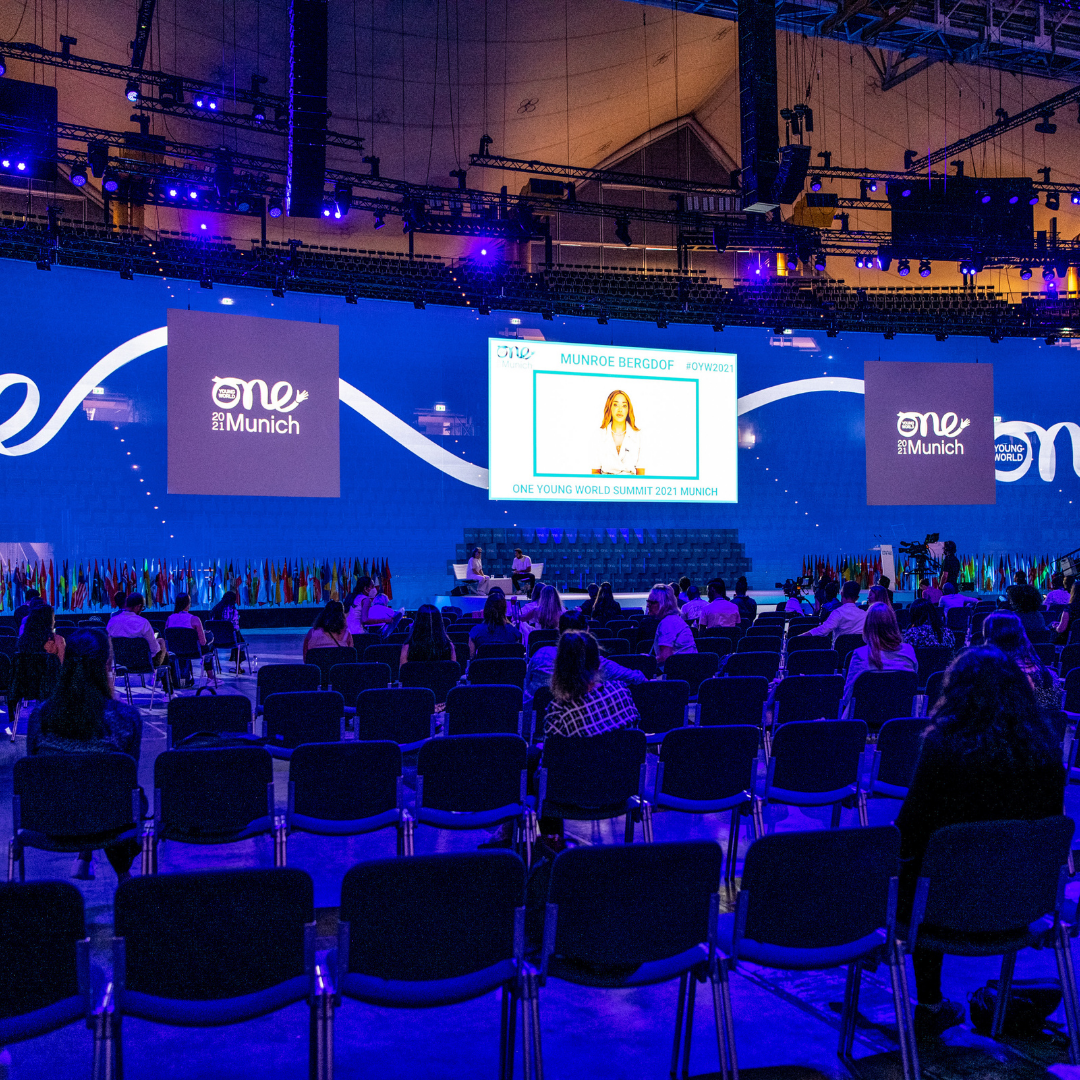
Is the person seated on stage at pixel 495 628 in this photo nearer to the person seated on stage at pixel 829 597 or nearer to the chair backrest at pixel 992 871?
the person seated on stage at pixel 829 597

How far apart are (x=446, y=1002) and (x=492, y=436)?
586 inches

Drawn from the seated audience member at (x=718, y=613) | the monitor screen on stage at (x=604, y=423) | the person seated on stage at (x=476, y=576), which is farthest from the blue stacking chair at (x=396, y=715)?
the monitor screen on stage at (x=604, y=423)

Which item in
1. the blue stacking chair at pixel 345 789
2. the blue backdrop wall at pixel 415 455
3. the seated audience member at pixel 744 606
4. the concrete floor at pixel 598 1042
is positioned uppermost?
the blue backdrop wall at pixel 415 455

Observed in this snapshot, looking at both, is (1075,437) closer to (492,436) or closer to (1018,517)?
(1018,517)

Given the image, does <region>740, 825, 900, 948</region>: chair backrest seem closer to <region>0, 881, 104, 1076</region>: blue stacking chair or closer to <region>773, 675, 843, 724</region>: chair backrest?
<region>0, 881, 104, 1076</region>: blue stacking chair

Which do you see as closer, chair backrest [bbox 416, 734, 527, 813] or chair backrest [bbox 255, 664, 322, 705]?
chair backrest [bbox 416, 734, 527, 813]

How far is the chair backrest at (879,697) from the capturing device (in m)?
5.77

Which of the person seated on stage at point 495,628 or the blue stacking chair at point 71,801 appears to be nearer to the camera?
the blue stacking chair at point 71,801

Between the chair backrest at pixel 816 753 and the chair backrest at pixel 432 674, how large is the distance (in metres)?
2.59

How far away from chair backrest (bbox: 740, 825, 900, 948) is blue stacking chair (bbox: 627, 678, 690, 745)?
9.51ft

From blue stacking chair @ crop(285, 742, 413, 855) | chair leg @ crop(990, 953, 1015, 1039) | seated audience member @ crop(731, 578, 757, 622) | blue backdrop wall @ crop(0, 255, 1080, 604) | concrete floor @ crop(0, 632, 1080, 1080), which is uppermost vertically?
blue backdrop wall @ crop(0, 255, 1080, 604)

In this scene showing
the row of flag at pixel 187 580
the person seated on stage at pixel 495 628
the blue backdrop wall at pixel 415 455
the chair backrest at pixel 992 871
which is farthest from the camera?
the blue backdrop wall at pixel 415 455

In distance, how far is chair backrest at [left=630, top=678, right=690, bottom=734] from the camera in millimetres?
5672

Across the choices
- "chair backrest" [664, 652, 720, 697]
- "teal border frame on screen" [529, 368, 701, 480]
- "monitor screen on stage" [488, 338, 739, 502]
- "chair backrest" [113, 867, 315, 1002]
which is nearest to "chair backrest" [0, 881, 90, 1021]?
"chair backrest" [113, 867, 315, 1002]
